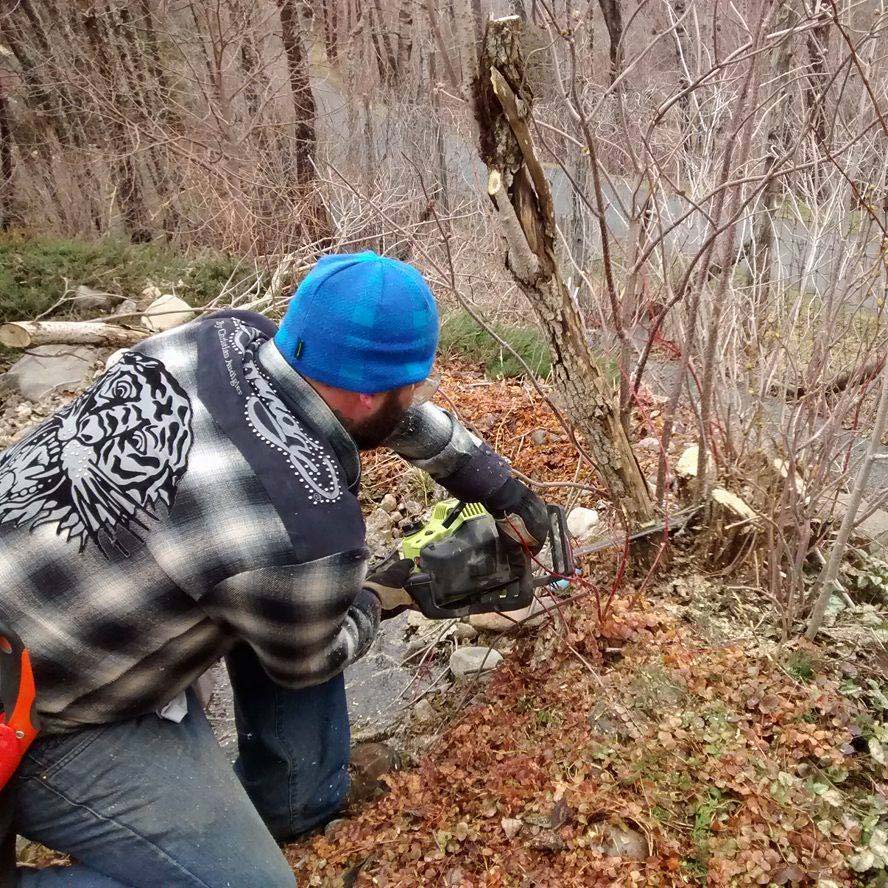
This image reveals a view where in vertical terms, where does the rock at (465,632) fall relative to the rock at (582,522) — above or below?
below

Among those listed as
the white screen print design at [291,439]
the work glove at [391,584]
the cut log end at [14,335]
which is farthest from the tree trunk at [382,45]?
the white screen print design at [291,439]

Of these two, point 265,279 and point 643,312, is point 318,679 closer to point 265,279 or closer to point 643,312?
point 643,312

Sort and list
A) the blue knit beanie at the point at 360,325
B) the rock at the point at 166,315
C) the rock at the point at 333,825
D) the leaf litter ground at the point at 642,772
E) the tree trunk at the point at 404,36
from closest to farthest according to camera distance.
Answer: the blue knit beanie at the point at 360,325 → the leaf litter ground at the point at 642,772 → the rock at the point at 333,825 → the rock at the point at 166,315 → the tree trunk at the point at 404,36

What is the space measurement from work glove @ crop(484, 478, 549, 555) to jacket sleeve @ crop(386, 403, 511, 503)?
0.10 feet

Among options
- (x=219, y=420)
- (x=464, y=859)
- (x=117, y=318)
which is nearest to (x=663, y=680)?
(x=464, y=859)

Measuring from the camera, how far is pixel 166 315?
630cm

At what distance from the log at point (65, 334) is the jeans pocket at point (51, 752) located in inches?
188

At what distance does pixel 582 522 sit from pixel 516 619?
76 centimetres

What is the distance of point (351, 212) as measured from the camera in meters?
7.18

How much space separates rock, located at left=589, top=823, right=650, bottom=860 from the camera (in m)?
1.90

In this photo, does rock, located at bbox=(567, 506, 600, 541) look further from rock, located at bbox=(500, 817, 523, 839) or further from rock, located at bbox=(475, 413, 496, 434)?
rock, located at bbox=(500, 817, 523, 839)

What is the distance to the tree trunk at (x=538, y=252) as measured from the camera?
2215 mm

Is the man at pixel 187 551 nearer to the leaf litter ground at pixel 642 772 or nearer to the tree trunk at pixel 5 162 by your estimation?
the leaf litter ground at pixel 642 772

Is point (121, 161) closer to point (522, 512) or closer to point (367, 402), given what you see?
point (522, 512)
